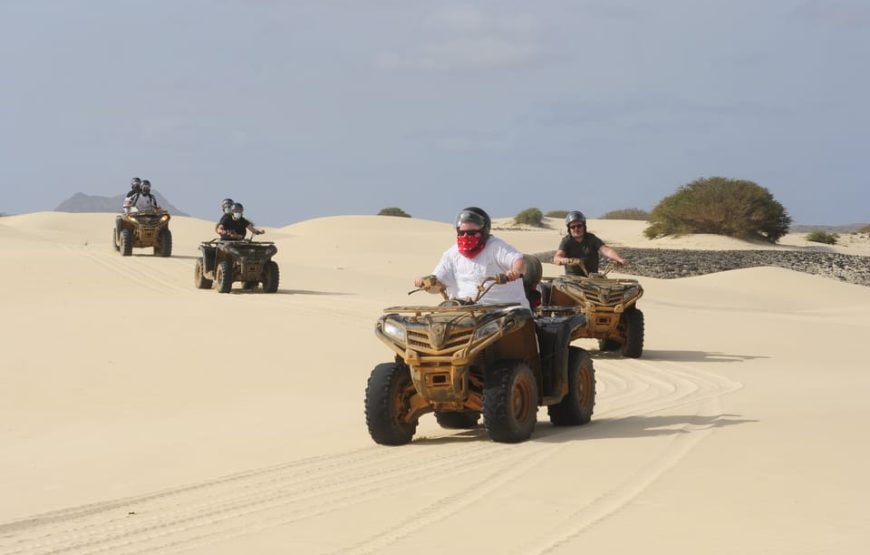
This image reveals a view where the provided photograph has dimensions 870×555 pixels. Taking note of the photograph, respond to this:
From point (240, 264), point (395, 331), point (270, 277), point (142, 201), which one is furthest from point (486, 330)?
point (142, 201)

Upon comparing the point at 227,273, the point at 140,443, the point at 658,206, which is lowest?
the point at 140,443

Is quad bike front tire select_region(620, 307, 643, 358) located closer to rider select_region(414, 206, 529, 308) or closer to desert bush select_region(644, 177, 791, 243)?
rider select_region(414, 206, 529, 308)

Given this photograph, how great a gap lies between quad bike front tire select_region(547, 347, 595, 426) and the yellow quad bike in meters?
0.09

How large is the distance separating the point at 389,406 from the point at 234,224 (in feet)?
47.1

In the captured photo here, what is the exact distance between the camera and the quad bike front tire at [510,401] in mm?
8133

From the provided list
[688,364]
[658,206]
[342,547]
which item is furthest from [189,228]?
[342,547]

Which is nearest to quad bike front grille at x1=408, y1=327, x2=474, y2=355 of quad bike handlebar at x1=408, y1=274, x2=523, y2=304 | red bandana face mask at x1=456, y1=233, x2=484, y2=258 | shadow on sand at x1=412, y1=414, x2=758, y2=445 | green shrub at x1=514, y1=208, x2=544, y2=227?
quad bike handlebar at x1=408, y1=274, x2=523, y2=304

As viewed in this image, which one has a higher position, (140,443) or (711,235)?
(711,235)

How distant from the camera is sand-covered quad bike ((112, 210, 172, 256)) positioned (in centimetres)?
2941

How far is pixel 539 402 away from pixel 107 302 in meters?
13.4

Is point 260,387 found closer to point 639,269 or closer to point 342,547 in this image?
point 342,547

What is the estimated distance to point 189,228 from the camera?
59.0 metres

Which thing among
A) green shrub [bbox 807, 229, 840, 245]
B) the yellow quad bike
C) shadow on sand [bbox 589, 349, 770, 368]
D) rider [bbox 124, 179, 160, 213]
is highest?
green shrub [bbox 807, 229, 840, 245]

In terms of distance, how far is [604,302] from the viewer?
15.8 m
